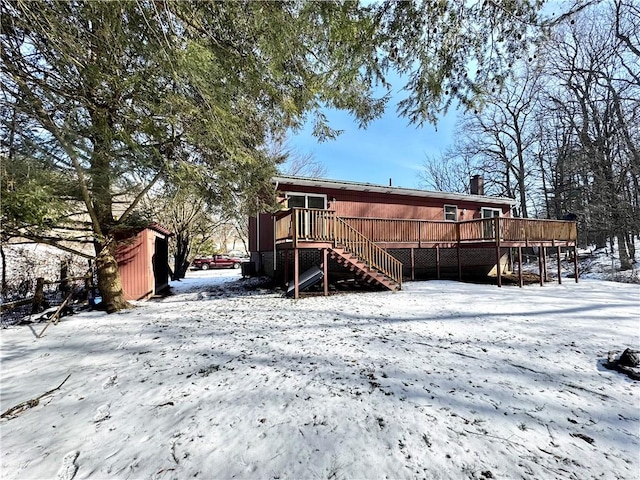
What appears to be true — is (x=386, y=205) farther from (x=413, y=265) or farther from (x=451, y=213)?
(x=451, y=213)

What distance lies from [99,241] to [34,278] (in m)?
4.57

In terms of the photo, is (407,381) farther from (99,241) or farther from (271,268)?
(271,268)

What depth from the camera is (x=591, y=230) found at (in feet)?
49.1

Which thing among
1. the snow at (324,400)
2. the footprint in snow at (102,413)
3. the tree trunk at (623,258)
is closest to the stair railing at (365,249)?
the snow at (324,400)

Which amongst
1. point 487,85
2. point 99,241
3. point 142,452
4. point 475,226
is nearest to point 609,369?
point 487,85

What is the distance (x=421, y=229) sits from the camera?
11.5 metres

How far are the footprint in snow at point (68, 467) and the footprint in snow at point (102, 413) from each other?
1.49 feet

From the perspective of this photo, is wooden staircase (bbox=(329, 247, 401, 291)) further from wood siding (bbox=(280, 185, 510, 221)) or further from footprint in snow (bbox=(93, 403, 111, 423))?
footprint in snow (bbox=(93, 403, 111, 423))

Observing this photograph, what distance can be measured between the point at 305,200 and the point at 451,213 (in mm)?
7818

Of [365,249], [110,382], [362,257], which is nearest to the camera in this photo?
[110,382]

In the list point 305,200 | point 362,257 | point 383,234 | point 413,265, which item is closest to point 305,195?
point 305,200

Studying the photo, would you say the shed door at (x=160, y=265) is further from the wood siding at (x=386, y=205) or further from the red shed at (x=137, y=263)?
the wood siding at (x=386, y=205)

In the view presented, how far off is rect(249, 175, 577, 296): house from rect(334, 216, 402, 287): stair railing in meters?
0.03

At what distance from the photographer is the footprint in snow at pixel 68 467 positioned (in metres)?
2.20
